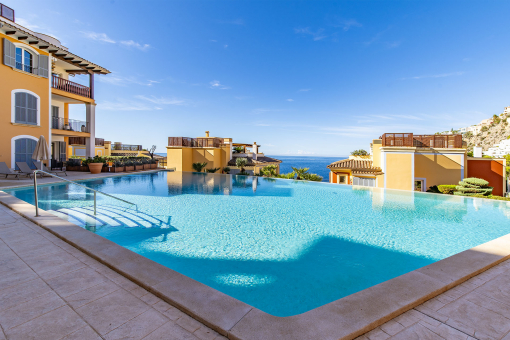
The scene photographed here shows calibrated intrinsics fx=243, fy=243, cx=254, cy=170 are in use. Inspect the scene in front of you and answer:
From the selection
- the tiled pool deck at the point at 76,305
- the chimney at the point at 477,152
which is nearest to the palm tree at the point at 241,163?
the chimney at the point at 477,152

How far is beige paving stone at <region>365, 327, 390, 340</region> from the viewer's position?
199 cm

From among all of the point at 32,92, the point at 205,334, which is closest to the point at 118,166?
the point at 32,92

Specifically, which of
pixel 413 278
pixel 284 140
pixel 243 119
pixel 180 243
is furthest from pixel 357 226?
pixel 284 140

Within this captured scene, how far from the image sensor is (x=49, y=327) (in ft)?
6.70

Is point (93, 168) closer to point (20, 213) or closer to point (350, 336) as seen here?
point (20, 213)

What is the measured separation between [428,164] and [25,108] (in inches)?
1025

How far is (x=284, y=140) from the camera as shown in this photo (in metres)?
63.2

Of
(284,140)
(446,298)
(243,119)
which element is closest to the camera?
(446,298)

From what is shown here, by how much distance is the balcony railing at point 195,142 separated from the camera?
80.6ft

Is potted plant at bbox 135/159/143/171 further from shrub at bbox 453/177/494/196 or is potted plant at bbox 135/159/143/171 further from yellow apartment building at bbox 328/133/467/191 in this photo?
shrub at bbox 453/177/494/196

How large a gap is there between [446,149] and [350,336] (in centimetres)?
1929

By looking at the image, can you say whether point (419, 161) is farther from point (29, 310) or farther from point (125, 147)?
point (125, 147)

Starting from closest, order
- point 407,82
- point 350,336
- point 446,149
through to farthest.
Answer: point 350,336, point 446,149, point 407,82

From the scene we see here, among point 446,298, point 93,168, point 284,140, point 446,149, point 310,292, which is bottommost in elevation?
point 310,292
